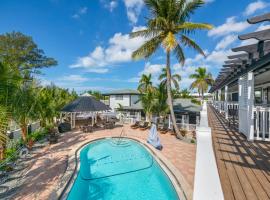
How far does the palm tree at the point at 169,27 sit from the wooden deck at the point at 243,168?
27.8 feet

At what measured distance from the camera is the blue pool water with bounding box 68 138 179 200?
22.6 feet

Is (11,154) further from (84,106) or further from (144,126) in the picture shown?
(144,126)

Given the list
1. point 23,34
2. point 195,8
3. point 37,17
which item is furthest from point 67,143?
point 23,34

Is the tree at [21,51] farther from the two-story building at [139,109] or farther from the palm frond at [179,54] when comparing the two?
the palm frond at [179,54]

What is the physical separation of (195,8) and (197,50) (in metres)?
3.14

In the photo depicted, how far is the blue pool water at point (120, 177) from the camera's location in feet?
22.6

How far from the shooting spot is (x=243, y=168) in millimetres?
4031

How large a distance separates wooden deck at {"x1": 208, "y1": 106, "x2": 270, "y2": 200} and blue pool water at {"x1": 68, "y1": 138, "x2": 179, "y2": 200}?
2.59 metres

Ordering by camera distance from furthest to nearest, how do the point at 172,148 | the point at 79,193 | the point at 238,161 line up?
the point at 172,148 < the point at 79,193 < the point at 238,161

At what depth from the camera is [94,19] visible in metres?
25.8

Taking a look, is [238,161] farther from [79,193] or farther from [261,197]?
[79,193]

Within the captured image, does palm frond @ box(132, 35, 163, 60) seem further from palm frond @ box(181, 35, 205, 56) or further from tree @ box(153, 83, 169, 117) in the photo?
tree @ box(153, 83, 169, 117)

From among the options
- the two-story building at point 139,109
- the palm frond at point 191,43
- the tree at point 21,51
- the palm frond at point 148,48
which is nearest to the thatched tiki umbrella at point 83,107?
the two-story building at point 139,109

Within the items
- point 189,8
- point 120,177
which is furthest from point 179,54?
point 120,177
